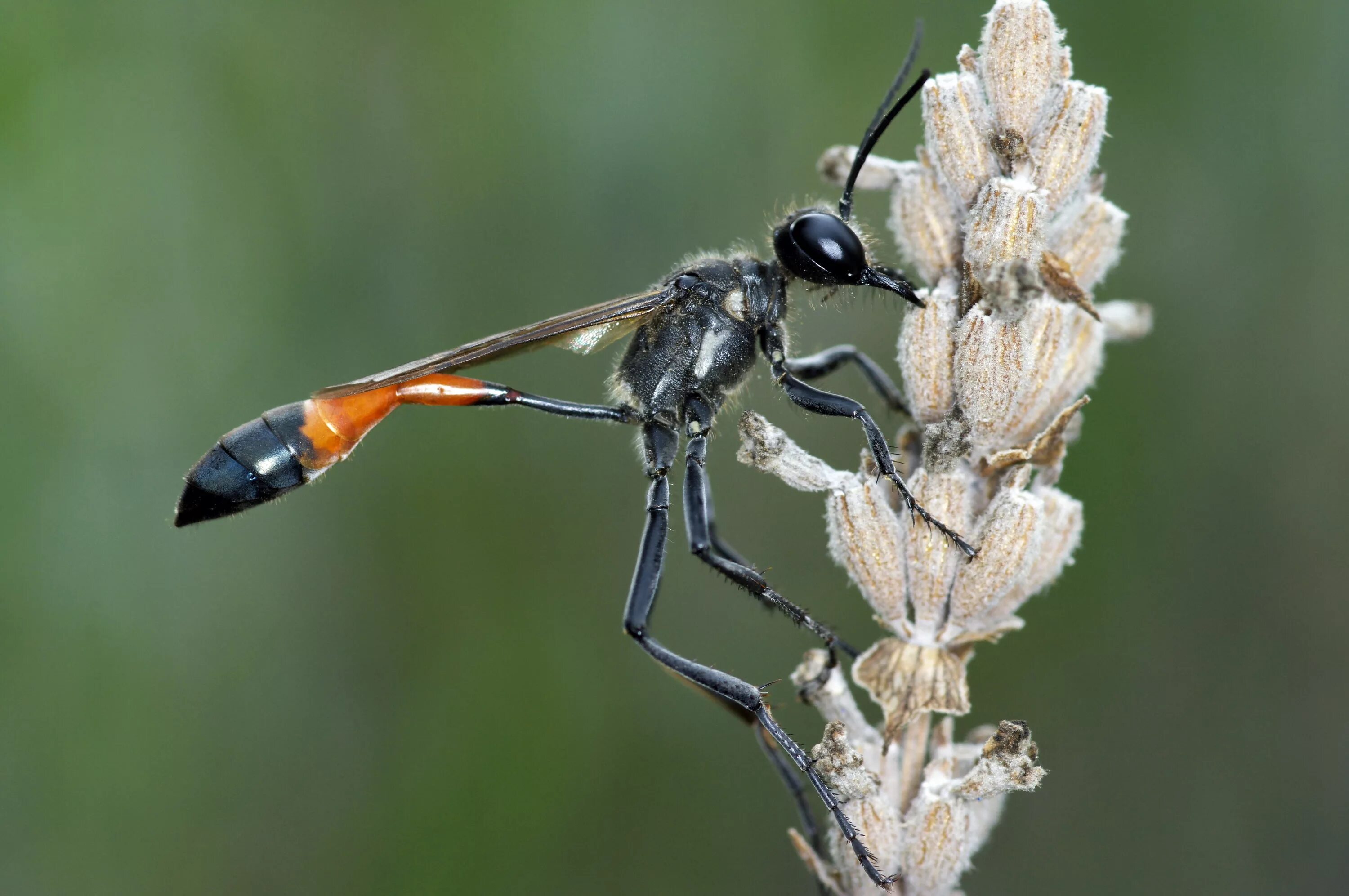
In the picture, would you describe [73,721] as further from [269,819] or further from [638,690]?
[638,690]

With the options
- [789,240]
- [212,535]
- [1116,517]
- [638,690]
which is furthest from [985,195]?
[212,535]

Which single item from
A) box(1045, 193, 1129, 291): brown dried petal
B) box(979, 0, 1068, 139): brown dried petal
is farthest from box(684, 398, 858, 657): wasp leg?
box(979, 0, 1068, 139): brown dried petal

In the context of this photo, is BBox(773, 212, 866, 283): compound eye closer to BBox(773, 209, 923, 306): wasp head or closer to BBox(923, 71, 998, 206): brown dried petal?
BBox(773, 209, 923, 306): wasp head

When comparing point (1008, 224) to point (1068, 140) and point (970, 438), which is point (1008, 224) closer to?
point (1068, 140)

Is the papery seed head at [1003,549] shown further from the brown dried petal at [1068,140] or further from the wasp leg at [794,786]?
the wasp leg at [794,786]

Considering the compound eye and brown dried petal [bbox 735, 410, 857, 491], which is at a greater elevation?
the compound eye

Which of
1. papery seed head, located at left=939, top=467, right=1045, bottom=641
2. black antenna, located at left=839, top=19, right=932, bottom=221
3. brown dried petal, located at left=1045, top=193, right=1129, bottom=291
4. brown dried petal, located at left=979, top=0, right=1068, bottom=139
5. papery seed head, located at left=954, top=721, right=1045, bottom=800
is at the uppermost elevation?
black antenna, located at left=839, top=19, right=932, bottom=221

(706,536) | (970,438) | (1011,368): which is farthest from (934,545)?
(706,536)
